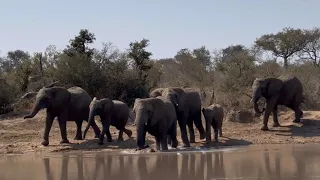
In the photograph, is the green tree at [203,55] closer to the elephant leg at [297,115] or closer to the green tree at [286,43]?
the green tree at [286,43]

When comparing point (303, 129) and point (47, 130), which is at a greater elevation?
point (47, 130)

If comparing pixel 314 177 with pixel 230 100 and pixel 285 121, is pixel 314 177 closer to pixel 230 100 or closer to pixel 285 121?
pixel 285 121

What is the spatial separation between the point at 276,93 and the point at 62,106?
363 inches

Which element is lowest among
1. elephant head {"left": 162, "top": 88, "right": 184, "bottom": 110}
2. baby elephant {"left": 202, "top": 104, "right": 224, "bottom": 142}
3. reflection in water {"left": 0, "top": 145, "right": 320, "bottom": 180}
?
reflection in water {"left": 0, "top": 145, "right": 320, "bottom": 180}

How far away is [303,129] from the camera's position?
24031mm

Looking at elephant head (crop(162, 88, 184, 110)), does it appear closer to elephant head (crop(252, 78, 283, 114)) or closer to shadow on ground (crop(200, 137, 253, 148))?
shadow on ground (crop(200, 137, 253, 148))

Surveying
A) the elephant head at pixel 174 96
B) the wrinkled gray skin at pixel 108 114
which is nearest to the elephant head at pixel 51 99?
the wrinkled gray skin at pixel 108 114

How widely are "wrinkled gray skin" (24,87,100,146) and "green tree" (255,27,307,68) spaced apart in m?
28.8

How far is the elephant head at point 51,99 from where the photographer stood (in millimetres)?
21172

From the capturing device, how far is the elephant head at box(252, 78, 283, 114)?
24.5 meters

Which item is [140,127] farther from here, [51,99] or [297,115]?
[297,115]

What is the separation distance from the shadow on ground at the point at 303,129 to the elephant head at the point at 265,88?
4.65 ft

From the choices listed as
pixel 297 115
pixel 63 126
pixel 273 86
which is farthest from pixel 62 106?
pixel 297 115

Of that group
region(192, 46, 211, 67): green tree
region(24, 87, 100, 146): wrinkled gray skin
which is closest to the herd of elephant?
region(24, 87, 100, 146): wrinkled gray skin
